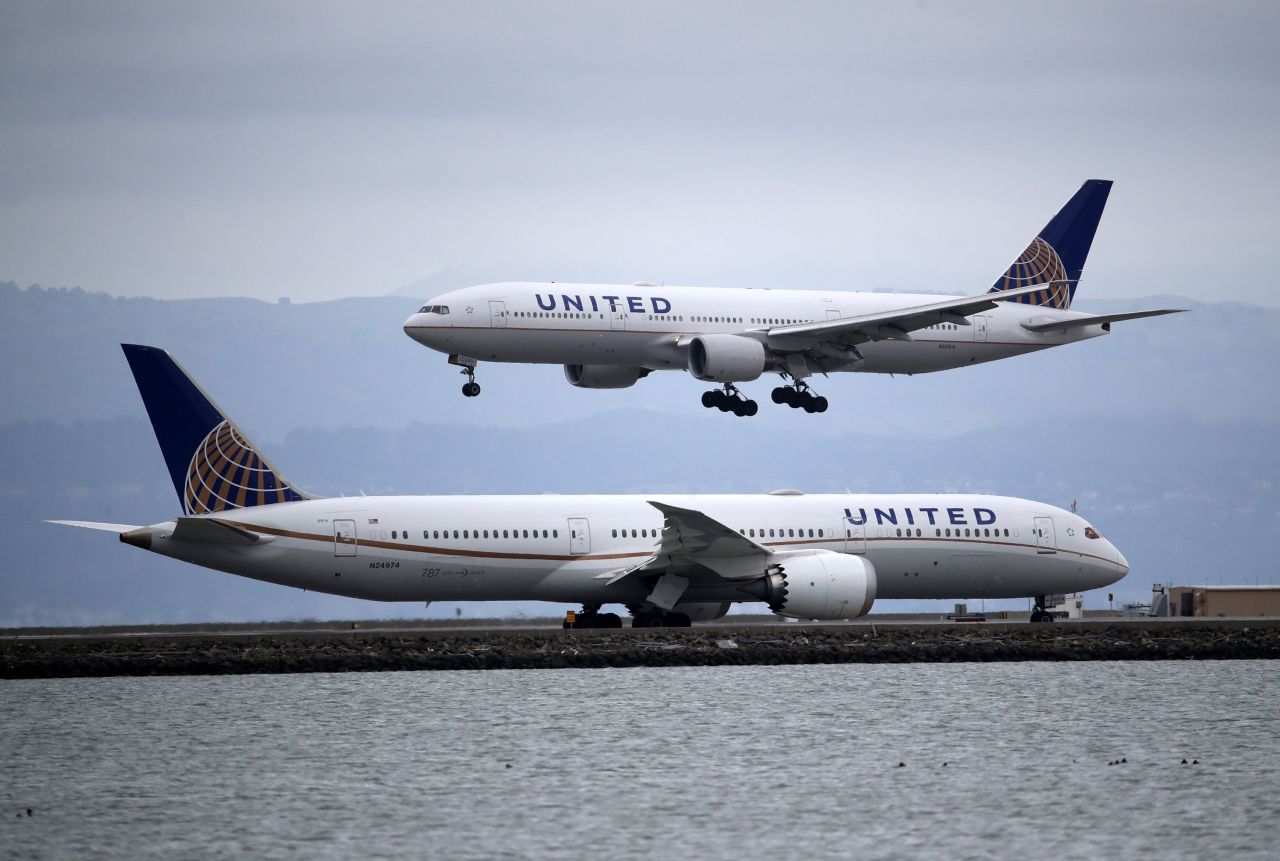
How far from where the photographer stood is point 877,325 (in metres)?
60.8

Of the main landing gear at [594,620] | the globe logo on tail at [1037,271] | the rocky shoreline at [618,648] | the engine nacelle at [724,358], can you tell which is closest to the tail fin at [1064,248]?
the globe logo on tail at [1037,271]

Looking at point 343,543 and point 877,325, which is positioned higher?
point 877,325

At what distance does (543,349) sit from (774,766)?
74.0ft

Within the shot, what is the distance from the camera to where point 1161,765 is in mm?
36844

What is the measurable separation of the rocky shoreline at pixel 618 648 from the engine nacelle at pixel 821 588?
56.4 inches

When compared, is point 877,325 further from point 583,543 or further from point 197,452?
point 197,452

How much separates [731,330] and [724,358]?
2264mm

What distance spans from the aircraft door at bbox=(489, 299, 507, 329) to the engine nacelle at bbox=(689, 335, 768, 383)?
5.93m

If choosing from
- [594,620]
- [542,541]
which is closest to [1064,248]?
[594,620]

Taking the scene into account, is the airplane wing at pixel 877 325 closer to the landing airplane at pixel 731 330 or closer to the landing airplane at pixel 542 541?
the landing airplane at pixel 731 330

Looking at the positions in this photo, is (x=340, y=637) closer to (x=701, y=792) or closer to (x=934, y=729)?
(x=934, y=729)

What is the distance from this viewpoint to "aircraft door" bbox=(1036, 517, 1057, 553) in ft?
195

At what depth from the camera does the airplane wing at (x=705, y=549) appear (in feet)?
175

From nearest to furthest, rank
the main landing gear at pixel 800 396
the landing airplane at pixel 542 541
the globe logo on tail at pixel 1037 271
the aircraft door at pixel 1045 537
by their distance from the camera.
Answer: the landing airplane at pixel 542 541 < the aircraft door at pixel 1045 537 < the main landing gear at pixel 800 396 < the globe logo on tail at pixel 1037 271
